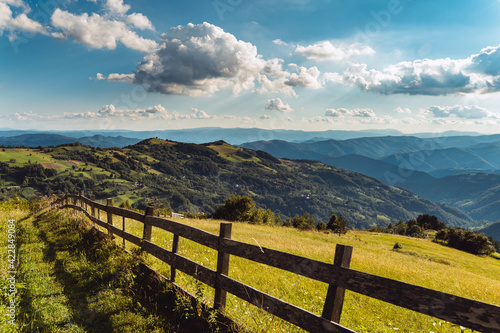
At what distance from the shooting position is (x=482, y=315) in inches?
108

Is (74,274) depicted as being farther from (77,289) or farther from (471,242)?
(471,242)

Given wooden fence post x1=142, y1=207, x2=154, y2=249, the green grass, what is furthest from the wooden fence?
wooden fence post x1=142, y1=207, x2=154, y2=249

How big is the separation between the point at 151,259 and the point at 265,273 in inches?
161

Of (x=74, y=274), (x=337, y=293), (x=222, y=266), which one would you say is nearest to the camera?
(x=337, y=293)

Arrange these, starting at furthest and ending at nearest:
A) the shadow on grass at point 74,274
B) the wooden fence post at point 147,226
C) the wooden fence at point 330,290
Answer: the wooden fence post at point 147,226 < the shadow on grass at point 74,274 < the wooden fence at point 330,290

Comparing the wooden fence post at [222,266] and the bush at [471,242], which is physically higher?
the wooden fence post at [222,266]

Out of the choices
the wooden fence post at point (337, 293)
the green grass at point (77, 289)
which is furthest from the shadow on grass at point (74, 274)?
the wooden fence post at point (337, 293)

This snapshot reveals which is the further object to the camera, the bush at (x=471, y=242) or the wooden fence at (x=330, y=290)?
the bush at (x=471, y=242)

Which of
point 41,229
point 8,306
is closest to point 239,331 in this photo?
point 8,306

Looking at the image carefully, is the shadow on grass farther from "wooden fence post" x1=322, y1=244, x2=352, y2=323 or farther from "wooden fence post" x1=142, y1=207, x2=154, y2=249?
"wooden fence post" x1=322, y1=244, x2=352, y2=323

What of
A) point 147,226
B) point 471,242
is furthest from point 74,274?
point 471,242

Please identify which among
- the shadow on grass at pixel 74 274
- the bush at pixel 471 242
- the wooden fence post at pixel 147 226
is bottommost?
the bush at pixel 471 242

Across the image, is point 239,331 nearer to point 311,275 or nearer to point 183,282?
point 311,275

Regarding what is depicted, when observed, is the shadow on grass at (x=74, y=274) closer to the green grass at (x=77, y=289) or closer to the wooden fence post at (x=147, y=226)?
the green grass at (x=77, y=289)
